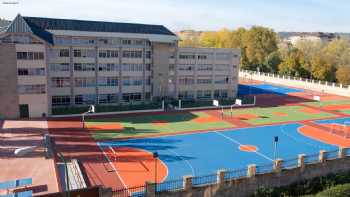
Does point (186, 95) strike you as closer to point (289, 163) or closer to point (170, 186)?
point (289, 163)

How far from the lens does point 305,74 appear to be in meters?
90.9

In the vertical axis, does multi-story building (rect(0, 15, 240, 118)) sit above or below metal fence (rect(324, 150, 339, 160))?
above

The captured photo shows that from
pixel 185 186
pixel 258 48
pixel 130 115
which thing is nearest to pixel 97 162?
pixel 185 186

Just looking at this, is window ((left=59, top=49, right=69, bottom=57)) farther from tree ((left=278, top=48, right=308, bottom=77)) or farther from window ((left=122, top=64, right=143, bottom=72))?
tree ((left=278, top=48, right=308, bottom=77))

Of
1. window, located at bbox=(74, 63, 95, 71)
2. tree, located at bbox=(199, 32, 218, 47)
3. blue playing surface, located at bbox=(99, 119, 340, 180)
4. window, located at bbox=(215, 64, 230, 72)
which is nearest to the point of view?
blue playing surface, located at bbox=(99, 119, 340, 180)

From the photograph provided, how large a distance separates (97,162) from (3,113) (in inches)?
814

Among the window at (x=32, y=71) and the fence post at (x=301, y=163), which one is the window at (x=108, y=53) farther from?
the fence post at (x=301, y=163)

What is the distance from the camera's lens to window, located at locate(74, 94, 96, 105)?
174ft

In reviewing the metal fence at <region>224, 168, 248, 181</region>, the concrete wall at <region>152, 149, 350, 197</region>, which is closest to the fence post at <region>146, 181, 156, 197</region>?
the concrete wall at <region>152, 149, 350, 197</region>

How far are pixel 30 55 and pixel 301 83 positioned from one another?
65623mm

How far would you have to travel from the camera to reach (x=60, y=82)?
5150 centimetres

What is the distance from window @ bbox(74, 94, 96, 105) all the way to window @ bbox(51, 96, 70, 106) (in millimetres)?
1292

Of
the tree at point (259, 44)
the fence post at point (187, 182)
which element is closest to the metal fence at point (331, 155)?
the fence post at point (187, 182)

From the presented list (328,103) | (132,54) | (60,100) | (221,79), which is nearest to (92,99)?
(60,100)
